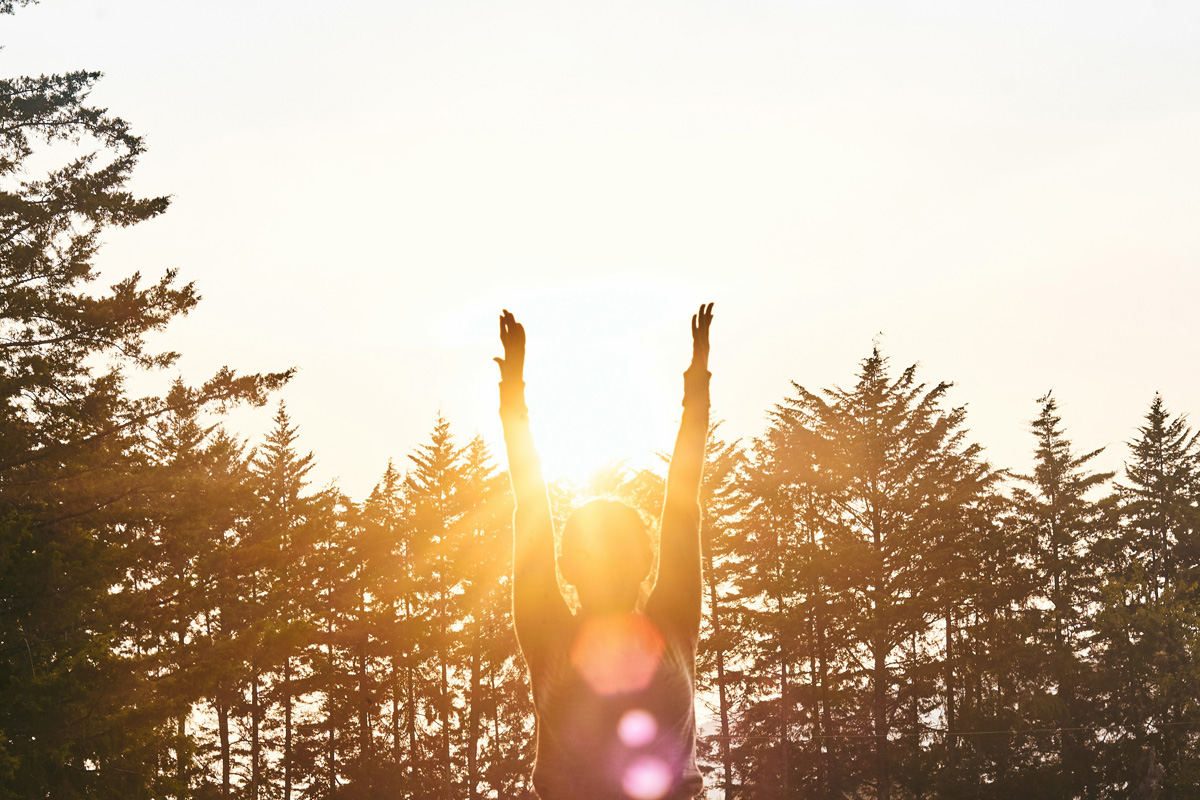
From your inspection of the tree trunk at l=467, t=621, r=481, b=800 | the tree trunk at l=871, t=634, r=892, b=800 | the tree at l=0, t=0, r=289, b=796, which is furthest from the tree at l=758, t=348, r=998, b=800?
the tree at l=0, t=0, r=289, b=796

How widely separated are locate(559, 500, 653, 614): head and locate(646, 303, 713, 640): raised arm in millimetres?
68

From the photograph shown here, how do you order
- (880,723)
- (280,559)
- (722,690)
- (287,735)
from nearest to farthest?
(280,559) < (880,723) < (287,735) < (722,690)

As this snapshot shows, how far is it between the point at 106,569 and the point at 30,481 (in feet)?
7.08

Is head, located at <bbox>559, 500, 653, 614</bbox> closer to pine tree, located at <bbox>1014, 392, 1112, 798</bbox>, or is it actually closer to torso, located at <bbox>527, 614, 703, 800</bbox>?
torso, located at <bbox>527, 614, 703, 800</bbox>

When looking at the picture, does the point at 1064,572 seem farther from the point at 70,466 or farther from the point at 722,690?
the point at 70,466

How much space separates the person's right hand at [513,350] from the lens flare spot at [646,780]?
91cm

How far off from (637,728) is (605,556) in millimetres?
379

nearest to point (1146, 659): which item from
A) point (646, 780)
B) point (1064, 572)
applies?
point (1064, 572)

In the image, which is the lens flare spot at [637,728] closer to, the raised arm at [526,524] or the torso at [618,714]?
the torso at [618,714]

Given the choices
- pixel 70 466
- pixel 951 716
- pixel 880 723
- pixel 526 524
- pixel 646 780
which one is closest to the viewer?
Answer: pixel 646 780

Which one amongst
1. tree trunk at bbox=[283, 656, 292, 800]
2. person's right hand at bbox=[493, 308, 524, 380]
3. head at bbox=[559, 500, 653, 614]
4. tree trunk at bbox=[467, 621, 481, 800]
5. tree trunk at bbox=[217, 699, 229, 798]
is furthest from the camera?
tree trunk at bbox=[467, 621, 481, 800]

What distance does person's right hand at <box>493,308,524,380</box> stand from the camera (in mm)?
2291

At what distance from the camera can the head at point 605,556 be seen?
218 cm

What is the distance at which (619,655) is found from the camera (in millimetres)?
2117
